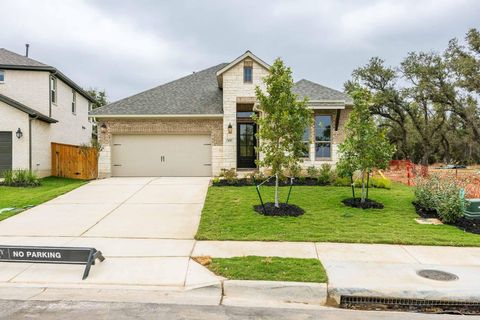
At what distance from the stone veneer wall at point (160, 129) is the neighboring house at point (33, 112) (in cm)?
355

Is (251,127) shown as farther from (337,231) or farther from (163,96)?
(337,231)

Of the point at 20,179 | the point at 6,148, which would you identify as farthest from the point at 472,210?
the point at 6,148

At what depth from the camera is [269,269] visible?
19.0 feet

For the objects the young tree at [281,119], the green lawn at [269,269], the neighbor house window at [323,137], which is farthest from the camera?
the neighbor house window at [323,137]

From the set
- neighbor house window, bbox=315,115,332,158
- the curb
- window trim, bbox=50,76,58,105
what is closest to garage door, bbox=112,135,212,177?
neighbor house window, bbox=315,115,332,158

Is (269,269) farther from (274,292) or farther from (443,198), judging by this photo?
(443,198)

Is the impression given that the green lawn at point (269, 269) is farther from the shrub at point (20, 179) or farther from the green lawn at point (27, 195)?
the shrub at point (20, 179)

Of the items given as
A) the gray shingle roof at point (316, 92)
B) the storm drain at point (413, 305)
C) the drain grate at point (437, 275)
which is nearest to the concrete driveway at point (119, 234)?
the storm drain at point (413, 305)

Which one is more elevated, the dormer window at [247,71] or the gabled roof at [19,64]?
the gabled roof at [19,64]

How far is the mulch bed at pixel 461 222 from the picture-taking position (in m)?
8.90

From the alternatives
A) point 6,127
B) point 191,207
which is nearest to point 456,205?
point 191,207

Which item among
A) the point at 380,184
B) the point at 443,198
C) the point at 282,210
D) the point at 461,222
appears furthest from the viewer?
the point at 380,184

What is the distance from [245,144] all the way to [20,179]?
10149 mm

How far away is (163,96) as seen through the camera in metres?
19.1
